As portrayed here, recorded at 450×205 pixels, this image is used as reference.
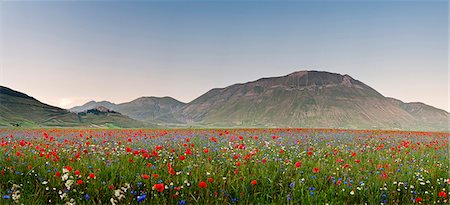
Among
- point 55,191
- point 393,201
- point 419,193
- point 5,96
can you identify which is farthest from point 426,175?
point 5,96

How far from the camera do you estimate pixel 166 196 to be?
5.20 m

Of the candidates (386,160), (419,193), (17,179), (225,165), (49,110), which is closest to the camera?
(419,193)

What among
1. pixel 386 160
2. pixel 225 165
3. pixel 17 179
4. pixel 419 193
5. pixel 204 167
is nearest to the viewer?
pixel 419 193

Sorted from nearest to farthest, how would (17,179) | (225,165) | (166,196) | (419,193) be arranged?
1. (166,196)
2. (419,193)
3. (17,179)
4. (225,165)

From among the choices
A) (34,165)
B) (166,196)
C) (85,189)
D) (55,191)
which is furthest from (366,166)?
(34,165)

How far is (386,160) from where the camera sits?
27.4ft

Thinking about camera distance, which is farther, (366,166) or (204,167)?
(366,166)

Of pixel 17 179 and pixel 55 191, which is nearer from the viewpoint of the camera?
pixel 55 191

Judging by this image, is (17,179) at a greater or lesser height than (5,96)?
lesser

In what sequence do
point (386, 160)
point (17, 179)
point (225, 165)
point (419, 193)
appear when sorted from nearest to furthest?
1. point (419, 193)
2. point (17, 179)
3. point (225, 165)
4. point (386, 160)

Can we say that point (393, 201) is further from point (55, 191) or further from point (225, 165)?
point (55, 191)

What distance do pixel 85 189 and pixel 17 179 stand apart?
180 centimetres

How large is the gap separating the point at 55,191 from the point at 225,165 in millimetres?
3558

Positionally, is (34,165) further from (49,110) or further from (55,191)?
(49,110)
